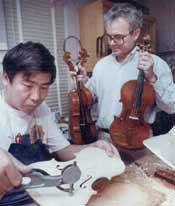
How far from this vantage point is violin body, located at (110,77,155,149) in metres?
1.20

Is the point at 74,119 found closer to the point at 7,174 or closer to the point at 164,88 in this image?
the point at 164,88

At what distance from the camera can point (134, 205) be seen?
0.66 m

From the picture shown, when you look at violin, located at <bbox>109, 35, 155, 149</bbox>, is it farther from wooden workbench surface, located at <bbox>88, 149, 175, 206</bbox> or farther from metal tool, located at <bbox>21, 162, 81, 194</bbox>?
metal tool, located at <bbox>21, 162, 81, 194</bbox>

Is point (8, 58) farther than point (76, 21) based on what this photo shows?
No

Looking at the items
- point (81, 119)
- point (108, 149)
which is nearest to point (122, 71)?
point (81, 119)

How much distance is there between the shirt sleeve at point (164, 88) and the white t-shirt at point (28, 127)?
60 centimetres


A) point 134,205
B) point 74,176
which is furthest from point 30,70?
point 134,205

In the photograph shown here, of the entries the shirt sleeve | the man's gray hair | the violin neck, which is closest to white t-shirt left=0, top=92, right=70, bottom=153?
the violin neck

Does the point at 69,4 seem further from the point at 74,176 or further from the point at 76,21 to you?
the point at 74,176

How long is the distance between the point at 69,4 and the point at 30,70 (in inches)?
66.2

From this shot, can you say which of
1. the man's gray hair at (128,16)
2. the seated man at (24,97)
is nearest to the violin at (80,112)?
the man's gray hair at (128,16)

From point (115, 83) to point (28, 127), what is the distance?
2.39 ft

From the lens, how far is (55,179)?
2.07 feet

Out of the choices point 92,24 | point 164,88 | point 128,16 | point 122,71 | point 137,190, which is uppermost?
point 92,24
